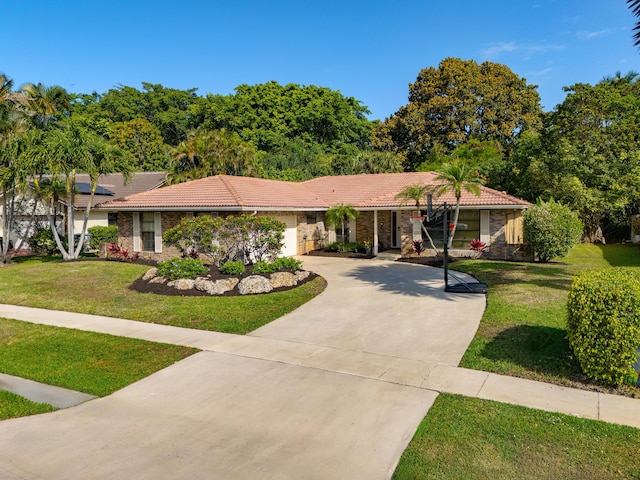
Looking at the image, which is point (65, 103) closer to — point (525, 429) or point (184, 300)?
point (184, 300)

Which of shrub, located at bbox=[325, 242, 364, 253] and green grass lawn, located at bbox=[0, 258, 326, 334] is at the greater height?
shrub, located at bbox=[325, 242, 364, 253]

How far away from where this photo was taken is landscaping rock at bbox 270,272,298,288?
509 inches

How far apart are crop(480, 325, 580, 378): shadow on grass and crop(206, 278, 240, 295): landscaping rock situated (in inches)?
285

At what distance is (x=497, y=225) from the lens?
19172 mm

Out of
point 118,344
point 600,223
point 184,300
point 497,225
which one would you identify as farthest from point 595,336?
point 600,223

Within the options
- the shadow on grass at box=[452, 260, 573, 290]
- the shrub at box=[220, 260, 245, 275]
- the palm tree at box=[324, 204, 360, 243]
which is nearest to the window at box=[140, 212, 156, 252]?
the shrub at box=[220, 260, 245, 275]

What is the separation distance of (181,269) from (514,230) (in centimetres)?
1393

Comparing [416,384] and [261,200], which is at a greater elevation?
[261,200]

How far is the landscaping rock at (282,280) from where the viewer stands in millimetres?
12922

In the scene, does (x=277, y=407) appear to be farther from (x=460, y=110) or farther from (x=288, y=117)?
(x=288, y=117)

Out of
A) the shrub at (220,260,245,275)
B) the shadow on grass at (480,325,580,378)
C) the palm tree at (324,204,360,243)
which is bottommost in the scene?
the shadow on grass at (480,325,580,378)

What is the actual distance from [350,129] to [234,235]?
42418mm

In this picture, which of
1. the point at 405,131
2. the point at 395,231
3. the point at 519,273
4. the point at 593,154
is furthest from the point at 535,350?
the point at 405,131

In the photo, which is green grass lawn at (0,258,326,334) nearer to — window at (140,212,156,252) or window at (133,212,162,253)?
window at (133,212,162,253)
